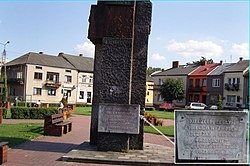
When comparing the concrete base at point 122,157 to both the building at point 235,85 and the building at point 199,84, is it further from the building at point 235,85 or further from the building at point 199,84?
the building at point 199,84

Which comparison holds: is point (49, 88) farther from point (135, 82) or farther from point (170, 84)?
point (135, 82)

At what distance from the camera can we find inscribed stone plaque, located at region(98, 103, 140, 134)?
10.1 metres

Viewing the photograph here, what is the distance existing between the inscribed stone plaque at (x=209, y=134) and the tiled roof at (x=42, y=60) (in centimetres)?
5444

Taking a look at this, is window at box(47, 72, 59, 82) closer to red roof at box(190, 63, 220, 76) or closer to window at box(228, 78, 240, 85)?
red roof at box(190, 63, 220, 76)

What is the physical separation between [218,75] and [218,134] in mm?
56159

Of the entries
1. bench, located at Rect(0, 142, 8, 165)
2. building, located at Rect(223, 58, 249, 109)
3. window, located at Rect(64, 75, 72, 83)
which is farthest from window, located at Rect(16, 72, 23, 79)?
bench, located at Rect(0, 142, 8, 165)

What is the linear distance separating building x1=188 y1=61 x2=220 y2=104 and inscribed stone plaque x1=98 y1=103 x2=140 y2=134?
55.8 meters

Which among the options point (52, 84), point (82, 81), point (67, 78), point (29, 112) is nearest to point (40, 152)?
point (29, 112)

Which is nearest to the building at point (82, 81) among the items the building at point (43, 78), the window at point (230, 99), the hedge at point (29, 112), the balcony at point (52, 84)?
the building at point (43, 78)

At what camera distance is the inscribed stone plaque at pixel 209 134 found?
7.32 metres

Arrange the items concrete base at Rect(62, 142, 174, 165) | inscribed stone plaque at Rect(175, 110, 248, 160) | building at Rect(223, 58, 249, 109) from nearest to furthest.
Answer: inscribed stone plaque at Rect(175, 110, 248, 160), concrete base at Rect(62, 142, 174, 165), building at Rect(223, 58, 249, 109)

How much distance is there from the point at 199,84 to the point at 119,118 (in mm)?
56957

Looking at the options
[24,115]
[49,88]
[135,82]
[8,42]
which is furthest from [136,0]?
[49,88]

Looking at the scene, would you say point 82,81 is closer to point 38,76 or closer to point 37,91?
point 38,76
